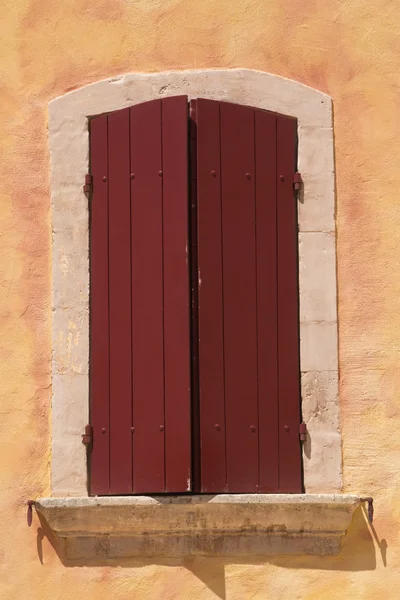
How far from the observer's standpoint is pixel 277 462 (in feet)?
21.3

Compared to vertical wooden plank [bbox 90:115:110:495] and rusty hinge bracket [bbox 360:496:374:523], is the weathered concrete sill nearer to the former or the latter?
rusty hinge bracket [bbox 360:496:374:523]

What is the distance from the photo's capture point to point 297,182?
6766 millimetres

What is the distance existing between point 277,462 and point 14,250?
5.45 feet

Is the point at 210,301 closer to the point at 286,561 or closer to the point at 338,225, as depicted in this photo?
the point at 338,225

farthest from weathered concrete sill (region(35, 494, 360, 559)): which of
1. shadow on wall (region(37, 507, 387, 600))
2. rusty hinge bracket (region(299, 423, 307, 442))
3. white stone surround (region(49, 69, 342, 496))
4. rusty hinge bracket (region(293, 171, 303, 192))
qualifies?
rusty hinge bracket (region(293, 171, 303, 192))

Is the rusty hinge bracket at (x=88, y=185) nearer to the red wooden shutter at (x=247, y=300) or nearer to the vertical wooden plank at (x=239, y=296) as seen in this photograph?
the red wooden shutter at (x=247, y=300)

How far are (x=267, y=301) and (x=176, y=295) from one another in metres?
0.44

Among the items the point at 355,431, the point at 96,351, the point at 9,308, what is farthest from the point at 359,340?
the point at 9,308

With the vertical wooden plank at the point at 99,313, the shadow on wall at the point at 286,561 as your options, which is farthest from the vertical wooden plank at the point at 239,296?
the vertical wooden plank at the point at 99,313

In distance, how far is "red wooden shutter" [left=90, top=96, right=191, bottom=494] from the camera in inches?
256

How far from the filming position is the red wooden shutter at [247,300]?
21.3 ft

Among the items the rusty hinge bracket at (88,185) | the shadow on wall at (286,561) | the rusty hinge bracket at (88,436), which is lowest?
the shadow on wall at (286,561)

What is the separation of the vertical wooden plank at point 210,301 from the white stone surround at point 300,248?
0.91 ft

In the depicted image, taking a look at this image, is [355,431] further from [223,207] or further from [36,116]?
[36,116]
